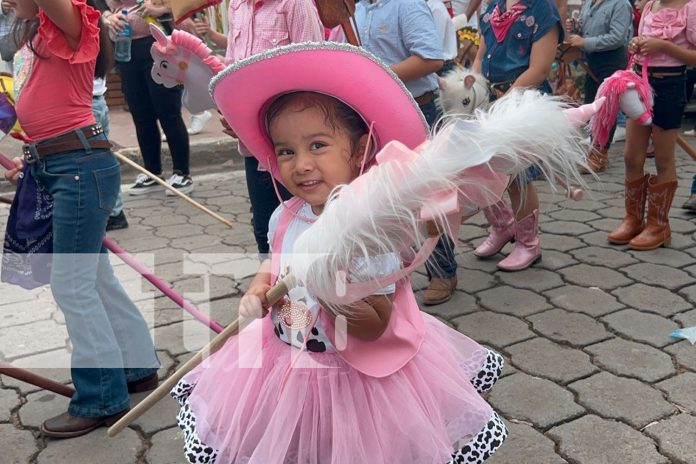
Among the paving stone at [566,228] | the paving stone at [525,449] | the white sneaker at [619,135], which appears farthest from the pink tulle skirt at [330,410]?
the white sneaker at [619,135]

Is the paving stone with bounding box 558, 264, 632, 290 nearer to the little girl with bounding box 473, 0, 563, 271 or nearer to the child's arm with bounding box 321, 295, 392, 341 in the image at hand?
the little girl with bounding box 473, 0, 563, 271

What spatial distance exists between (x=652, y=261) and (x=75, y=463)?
3289mm

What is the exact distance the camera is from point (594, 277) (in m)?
4.22

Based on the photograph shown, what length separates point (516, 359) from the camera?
3264mm

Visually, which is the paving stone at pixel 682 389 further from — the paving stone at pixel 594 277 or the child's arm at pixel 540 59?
the child's arm at pixel 540 59

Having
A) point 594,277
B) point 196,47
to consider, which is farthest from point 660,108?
point 196,47

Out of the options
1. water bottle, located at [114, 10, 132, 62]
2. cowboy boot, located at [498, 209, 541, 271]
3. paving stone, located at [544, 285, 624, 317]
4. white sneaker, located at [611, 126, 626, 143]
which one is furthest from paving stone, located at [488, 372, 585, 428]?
white sneaker, located at [611, 126, 626, 143]

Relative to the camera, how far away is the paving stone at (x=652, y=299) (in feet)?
12.2

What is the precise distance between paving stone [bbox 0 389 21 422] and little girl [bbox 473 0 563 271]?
7.69 feet

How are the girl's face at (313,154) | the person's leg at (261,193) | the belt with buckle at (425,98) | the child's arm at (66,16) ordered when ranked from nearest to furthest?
1. the girl's face at (313,154)
2. the child's arm at (66,16)
3. the person's leg at (261,193)
4. the belt with buckle at (425,98)

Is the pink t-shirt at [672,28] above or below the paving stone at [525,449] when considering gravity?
above

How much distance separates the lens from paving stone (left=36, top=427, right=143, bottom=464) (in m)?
2.69

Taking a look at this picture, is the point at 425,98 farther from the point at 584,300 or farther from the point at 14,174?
the point at 14,174

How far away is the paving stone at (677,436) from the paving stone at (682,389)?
0.09m
